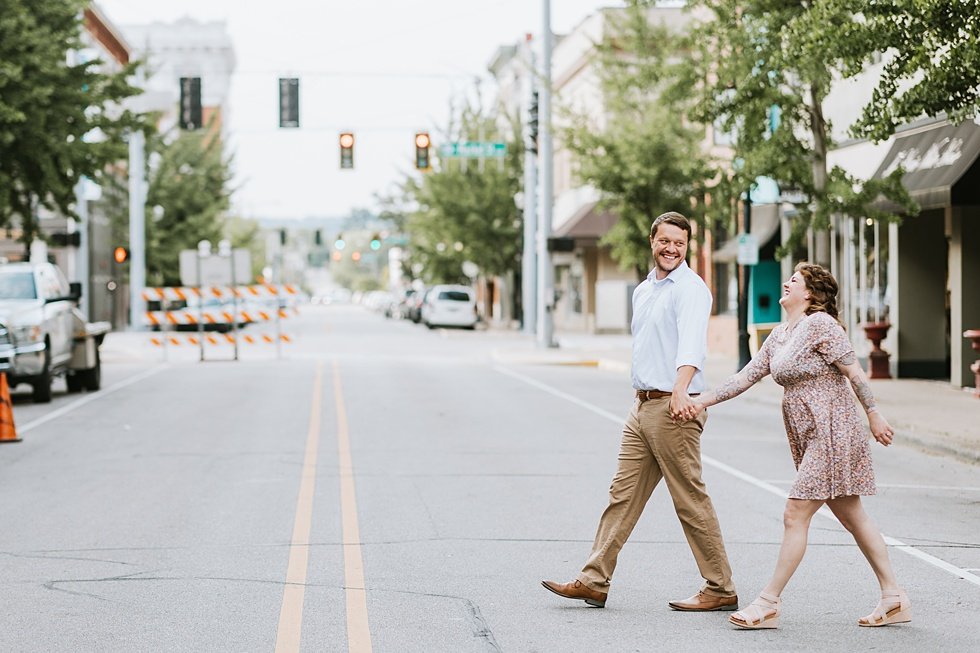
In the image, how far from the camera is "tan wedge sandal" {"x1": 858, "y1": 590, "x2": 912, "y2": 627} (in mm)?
6953

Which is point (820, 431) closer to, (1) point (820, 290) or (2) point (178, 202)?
(1) point (820, 290)

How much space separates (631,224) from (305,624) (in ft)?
82.6

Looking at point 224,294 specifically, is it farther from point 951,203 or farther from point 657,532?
point 657,532

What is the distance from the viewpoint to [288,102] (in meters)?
32.0

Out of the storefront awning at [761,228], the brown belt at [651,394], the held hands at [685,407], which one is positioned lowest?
the held hands at [685,407]

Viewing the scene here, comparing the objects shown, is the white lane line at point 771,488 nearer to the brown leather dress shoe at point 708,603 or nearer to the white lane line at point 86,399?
the brown leather dress shoe at point 708,603

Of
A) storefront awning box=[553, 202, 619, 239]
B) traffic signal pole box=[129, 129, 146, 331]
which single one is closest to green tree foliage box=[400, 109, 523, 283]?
storefront awning box=[553, 202, 619, 239]

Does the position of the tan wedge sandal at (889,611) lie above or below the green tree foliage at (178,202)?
below

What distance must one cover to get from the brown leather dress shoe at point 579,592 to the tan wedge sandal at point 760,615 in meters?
0.70

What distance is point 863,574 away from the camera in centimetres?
831

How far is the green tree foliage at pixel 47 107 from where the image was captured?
23.0 m

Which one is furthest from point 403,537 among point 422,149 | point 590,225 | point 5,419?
point 590,225

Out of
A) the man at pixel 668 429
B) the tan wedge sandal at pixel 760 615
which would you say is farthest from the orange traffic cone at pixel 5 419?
the tan wedge sandal at pixel 760 615

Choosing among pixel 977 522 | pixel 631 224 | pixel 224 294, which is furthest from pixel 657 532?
pixel 224 294
